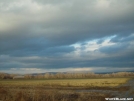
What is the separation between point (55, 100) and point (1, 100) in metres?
5.96

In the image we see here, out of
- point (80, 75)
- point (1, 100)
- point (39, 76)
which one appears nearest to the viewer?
point (1, 100)

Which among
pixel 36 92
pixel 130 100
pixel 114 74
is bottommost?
pixel 130 100

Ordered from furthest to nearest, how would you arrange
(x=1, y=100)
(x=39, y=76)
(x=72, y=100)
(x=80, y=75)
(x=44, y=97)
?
(x=80, y=75)
(x=39, y=76)
(x=72, y=100)
(x=44, y=97)
(x=1, y=100)

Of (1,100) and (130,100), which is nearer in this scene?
(1,100)

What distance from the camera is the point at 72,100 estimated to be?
25.9 metres

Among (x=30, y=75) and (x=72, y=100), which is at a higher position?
(x=30, y=75)

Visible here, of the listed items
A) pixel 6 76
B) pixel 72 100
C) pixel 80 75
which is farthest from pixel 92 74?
pixel 72 100

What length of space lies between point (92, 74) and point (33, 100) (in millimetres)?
153516

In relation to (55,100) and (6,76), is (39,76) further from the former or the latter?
(55,100)

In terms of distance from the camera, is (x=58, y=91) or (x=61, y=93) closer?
(x=61, y=93)

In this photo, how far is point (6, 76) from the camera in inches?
6732

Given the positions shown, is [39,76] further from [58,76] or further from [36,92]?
[36,92]

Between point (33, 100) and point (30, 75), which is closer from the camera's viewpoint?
point (33, 100)

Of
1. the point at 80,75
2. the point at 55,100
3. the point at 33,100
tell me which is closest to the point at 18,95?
the point at 33,100
